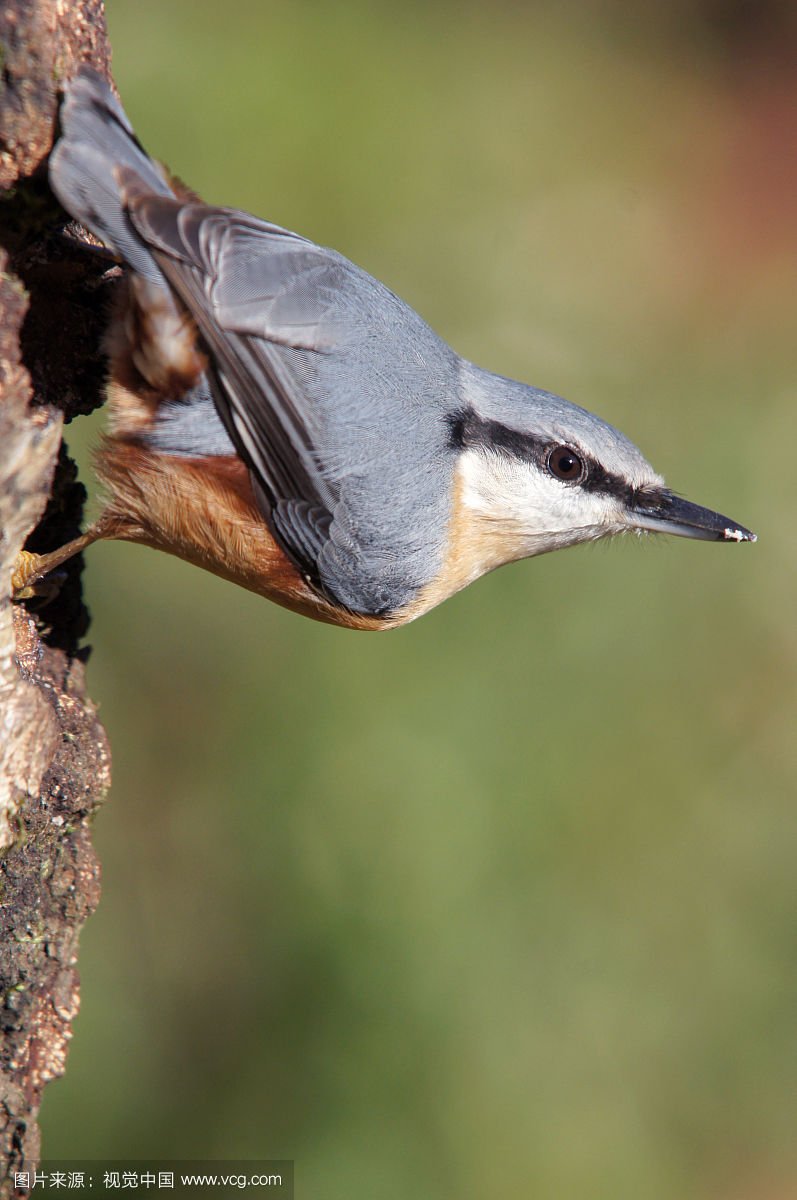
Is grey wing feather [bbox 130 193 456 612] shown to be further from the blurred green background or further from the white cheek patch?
the blurred green background

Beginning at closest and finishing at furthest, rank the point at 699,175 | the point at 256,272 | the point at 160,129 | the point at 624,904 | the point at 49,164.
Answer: the point at 49,164 < the point at 256,272 < the point at 624,904 < the point at 160,129 < the point at 699,175

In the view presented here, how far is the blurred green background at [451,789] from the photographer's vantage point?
321cm

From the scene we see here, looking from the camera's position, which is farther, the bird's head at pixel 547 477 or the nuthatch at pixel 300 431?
the bird's head at pixel 547 477

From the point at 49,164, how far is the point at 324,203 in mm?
2471

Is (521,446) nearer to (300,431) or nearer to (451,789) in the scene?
(300,431)

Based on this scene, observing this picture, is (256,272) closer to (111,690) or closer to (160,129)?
(111,690)

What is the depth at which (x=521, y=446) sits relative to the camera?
2523 millimetres

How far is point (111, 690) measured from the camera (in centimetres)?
360

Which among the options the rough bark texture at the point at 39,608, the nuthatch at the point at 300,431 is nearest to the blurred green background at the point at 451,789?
the rough bark texture at the point at 39,608

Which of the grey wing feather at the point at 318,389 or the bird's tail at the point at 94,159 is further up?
the bird's tail at the point at 94,159

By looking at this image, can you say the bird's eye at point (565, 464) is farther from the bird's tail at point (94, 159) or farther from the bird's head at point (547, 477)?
the bird's tail at point (94, 159)

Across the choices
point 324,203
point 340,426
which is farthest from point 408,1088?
point 324,203

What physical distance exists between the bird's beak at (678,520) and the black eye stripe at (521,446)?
0.28 feet

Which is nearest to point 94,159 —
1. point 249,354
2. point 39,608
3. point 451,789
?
point 249,354
